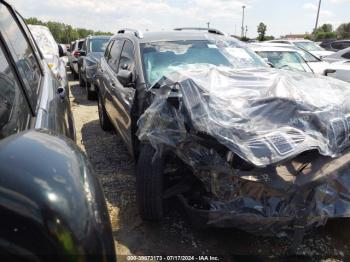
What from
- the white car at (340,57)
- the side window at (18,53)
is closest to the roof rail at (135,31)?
the side window at (18,53)

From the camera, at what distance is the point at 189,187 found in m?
3.05

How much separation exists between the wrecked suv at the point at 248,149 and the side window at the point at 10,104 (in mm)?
1248

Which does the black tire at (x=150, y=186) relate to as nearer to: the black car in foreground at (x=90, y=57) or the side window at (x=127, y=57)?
the side window at (x=127, y=57)

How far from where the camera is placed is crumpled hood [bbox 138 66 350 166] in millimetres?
2396

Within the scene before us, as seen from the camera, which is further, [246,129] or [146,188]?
[146,188]

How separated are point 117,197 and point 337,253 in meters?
2.14

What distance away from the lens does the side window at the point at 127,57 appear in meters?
4.45

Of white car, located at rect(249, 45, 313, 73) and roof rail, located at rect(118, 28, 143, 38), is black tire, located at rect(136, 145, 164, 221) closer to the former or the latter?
roof rail, located at rect(118, 28, 143, 38)

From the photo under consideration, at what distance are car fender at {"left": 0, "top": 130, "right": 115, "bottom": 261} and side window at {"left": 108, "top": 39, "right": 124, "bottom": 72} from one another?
433 cm

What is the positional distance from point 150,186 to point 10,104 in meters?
1.65

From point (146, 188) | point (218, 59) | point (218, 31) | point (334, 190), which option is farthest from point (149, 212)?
point (218, 31)

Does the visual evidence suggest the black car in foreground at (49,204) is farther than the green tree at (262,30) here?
No

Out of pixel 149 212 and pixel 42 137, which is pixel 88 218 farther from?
pixel 149 212

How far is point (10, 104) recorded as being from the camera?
161cm
